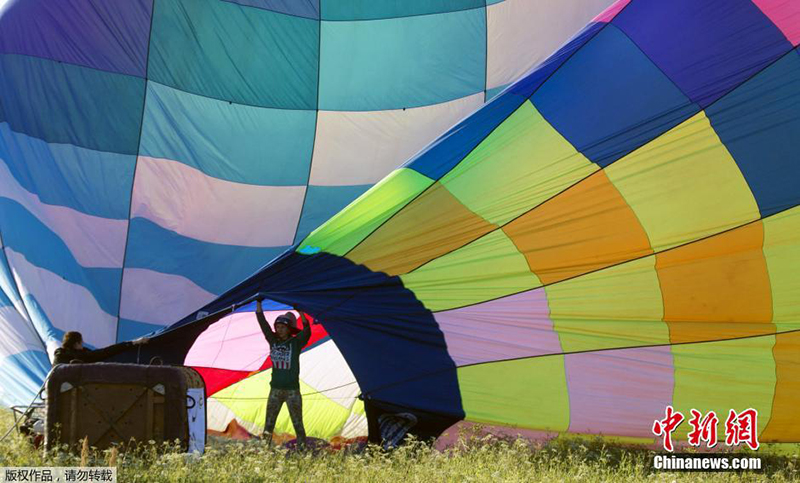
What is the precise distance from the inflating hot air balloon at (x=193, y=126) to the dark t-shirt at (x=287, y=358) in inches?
86.2

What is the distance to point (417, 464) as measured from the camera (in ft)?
15.3

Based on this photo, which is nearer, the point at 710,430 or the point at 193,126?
the point at 710,430

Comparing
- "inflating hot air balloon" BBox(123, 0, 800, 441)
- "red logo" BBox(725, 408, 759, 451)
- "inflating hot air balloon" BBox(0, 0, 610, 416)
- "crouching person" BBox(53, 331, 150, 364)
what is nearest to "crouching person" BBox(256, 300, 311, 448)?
"inflating hot air balloon" BBox(123, 0, 800, 441)

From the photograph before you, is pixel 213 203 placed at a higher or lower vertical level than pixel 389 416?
higher

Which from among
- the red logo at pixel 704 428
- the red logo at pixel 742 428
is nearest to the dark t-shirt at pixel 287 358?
the red logo at pixel 704 428

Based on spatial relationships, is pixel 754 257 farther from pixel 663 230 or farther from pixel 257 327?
pixel 257 327

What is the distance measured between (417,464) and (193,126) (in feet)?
15.1

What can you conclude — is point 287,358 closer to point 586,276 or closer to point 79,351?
point 79,351

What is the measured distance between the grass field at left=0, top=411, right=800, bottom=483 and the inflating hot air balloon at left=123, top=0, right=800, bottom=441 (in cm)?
22

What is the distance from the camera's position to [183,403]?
4.85 meters

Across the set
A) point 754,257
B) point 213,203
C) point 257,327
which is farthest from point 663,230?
point 213,203

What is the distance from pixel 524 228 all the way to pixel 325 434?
2.24 m

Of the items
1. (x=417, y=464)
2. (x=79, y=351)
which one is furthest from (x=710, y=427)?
(x=79, y=351)

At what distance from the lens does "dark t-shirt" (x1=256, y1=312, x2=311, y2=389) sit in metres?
5.70
